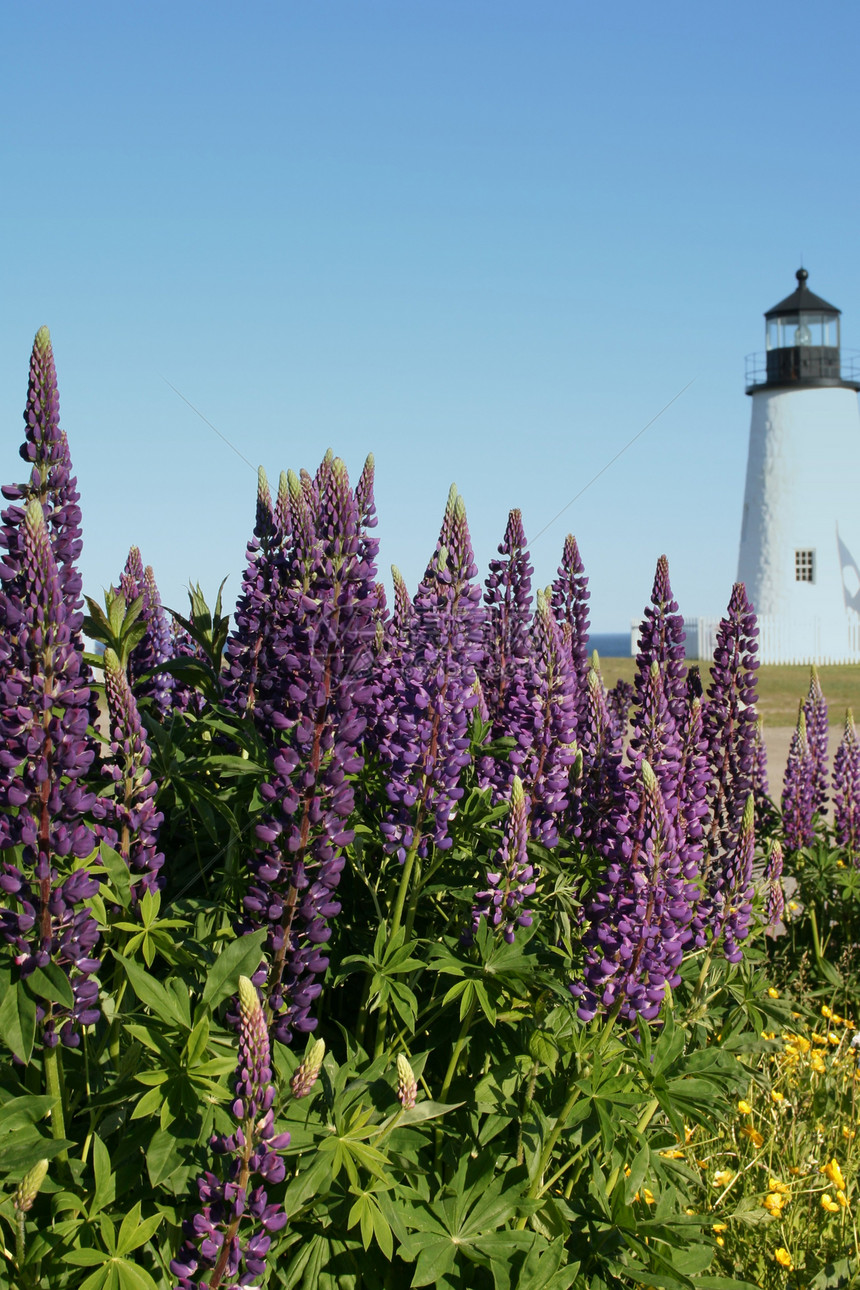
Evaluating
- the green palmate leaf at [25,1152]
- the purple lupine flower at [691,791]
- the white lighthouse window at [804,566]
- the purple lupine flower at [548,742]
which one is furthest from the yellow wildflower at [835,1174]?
the white lighthouse window at [804,566]

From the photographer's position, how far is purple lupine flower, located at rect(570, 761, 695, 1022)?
3.38 meters

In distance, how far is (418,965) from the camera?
305 cm

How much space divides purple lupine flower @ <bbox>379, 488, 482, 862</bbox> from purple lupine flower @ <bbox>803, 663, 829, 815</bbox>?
410 centimetres

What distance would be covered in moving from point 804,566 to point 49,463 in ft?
127

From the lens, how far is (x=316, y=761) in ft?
9.22

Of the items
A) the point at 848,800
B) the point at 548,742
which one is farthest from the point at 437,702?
the point at 848,800

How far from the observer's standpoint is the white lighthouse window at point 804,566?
38656 mm

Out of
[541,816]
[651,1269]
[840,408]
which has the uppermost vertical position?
[840,408]

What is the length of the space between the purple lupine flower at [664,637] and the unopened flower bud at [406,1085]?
1.93m

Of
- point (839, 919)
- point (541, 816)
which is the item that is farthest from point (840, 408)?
point (541, 816)

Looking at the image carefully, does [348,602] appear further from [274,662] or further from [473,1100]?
[473,1100]

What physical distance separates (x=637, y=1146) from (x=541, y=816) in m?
1.22

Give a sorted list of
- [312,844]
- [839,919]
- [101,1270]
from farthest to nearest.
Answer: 1. [839,919]
2. [312,844]
3. [101,1270]

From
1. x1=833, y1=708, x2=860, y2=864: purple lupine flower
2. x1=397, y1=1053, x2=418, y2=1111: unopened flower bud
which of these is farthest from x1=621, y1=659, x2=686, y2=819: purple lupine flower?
x1=833, y1=708, x2=860, y2=864: purple lupine flower
